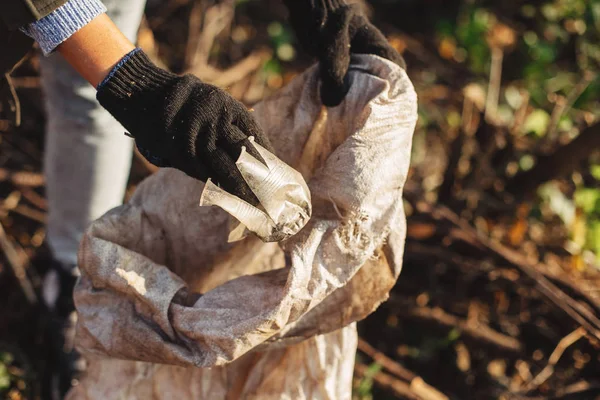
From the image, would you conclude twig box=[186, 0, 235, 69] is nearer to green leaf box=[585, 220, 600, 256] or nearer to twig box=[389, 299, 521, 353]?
twig box=[389, 299, 521, 353]

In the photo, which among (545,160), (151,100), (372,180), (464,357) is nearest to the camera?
(151,100)

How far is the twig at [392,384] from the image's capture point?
5.27 feet

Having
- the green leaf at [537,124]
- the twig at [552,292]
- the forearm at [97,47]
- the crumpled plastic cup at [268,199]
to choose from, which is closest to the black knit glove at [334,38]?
the crumpled plastic cup at [268,199]

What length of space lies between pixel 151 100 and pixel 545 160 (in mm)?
1736

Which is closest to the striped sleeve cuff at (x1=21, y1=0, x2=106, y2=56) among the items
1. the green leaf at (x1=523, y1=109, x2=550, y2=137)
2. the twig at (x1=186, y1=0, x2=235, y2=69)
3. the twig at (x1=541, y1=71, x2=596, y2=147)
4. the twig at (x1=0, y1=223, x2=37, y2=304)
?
the twig at (x1=0, y1=223, x2=37, y2=304)

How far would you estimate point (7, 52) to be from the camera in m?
1.13

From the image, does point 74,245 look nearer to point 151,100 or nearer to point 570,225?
point 151,100

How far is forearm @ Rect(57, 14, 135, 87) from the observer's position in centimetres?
94

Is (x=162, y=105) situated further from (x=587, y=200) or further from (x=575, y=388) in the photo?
(x=587, y=200)

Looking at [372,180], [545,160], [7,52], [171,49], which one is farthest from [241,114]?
[171,49]

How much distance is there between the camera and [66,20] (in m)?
0.93

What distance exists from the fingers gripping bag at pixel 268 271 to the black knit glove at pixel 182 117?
0.60ft

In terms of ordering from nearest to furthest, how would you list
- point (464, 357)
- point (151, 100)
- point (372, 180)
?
1. point (151, 100)
2. point (372, 180)
3. point (464, 357)

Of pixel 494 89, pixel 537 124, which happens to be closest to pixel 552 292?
pixel 537 124
